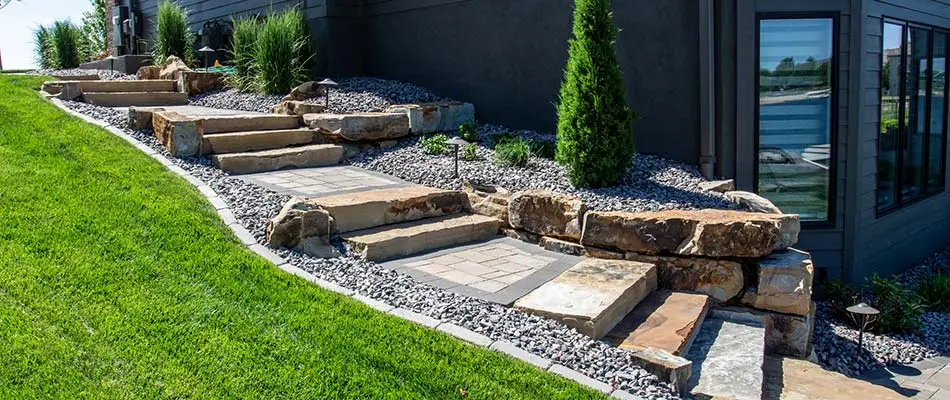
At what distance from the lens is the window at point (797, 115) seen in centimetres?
693

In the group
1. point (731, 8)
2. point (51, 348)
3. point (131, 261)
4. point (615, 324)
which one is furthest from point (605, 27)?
point (51, 348)

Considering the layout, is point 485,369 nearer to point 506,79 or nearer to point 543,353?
point 543,353

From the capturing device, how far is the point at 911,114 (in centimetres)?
852

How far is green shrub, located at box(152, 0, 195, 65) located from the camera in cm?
1138

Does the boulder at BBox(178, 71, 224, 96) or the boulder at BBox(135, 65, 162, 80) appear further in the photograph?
the boulder at BBox(135, 65, 162, 80)

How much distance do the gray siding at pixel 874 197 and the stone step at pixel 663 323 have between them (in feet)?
10.1

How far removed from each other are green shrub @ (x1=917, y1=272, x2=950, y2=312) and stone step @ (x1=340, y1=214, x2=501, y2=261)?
4364mm

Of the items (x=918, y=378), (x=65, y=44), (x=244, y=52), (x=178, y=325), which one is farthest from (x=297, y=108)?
(x=65, y=44)

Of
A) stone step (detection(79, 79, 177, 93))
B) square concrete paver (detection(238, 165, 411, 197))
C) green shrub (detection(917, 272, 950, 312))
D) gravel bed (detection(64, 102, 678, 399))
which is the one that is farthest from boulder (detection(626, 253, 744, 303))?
stone step (detection(79, 79, 177, 93))

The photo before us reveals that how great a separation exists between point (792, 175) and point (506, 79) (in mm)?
3166

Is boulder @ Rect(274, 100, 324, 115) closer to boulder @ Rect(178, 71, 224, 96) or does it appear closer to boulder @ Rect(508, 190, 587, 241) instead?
boulder @ Rect(178, 71, 224, 96)

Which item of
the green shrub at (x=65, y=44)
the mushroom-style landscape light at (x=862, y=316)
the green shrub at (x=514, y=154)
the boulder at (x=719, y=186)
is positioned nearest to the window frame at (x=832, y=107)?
the boulder at (x=719, y=186)

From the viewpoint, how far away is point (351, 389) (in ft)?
10.8

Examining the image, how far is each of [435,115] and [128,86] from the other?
383 cm
